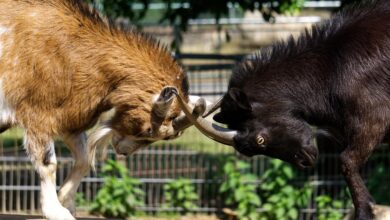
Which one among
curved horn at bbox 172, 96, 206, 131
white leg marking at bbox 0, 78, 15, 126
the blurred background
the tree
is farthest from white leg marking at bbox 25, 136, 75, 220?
the tree

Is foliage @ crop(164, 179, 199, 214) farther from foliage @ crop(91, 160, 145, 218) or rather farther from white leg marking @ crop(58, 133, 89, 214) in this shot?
white leg marking @ crop(58, 133, 89, 214)

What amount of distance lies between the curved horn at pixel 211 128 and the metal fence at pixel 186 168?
3.26m

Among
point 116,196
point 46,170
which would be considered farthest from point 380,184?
point 46,170

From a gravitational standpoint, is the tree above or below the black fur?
above

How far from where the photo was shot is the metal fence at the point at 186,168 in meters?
10.5

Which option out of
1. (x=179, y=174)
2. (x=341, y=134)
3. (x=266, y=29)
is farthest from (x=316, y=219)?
(x=266, y=29)

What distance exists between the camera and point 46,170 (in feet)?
23.9

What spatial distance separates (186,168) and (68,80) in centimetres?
375

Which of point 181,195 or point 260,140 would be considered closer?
point 260,140

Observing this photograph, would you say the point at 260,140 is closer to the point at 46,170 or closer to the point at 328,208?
the point at 46,170

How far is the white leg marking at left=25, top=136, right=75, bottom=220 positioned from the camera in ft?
23.5

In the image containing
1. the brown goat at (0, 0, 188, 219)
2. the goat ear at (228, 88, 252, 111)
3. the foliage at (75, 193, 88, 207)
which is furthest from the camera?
the foliage at (75, 193, 88, 207)

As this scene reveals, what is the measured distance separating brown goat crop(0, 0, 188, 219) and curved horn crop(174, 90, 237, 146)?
4.6 inches

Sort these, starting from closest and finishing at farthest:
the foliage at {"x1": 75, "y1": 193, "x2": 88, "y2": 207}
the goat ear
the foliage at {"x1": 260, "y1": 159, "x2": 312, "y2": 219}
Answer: the goat ear, the foliage at {"x1": 260, "y1": 159, "x2": 312, "y2": 219}, the foliage at {"x1": 75, "y1": 193, "x2": 88, "y2": 207}
